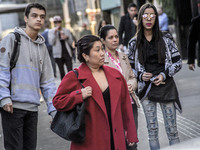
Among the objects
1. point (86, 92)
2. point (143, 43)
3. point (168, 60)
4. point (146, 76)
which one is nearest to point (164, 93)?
point (146, 76)

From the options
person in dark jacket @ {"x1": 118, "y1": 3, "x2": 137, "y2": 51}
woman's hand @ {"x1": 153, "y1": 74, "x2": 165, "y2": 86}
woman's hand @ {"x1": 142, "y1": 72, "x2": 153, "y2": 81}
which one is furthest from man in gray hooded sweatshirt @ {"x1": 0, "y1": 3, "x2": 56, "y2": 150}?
person in dark jacket @ {"x1": 118, "y1": 3, "x2": 137, "y2": 51}

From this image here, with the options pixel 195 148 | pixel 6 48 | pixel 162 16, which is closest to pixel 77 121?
pixel 6 48

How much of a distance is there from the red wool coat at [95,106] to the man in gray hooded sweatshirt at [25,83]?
0.56 metres

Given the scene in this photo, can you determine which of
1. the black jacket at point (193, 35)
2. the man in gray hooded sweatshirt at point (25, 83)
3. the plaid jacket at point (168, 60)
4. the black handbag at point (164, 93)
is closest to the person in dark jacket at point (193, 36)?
the black jacket at point (193, 35)

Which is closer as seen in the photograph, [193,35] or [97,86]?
[97,86]

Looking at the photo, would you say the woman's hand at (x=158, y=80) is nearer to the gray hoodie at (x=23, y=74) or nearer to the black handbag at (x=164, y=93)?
the black handbag at (x=164, y=93)

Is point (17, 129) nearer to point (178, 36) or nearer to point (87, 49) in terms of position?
point (87, 49)

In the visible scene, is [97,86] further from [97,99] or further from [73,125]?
[73,125]

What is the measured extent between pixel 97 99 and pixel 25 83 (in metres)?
0.91

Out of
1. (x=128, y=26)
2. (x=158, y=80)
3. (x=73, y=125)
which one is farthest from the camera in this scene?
(x=128, y=26)

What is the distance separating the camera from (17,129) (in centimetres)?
439

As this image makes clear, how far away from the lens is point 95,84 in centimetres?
398

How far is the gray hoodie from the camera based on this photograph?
14.2 ft

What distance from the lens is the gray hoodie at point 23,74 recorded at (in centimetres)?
434
